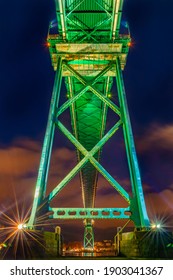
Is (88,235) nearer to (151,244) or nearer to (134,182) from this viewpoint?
(134,182)

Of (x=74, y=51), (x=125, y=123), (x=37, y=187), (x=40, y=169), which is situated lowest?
(x=37, y=187)

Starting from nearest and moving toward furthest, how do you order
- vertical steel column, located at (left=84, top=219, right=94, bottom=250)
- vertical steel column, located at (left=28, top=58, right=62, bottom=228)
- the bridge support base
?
1. the bridge support base
2. vertical steel column, located at (left=28, top=58, right=62, bottom=228)
3. vertical steel column, located at (left=84, top=219, right=94, bottom=250)

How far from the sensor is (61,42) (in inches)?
477

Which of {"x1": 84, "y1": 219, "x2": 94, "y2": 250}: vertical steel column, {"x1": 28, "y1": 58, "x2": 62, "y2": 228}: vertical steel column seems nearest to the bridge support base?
{"x1": 28, "y1": 58, "x2": 62, "y2": 228}: vertical steel column

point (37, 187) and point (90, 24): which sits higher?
point (90, 24)

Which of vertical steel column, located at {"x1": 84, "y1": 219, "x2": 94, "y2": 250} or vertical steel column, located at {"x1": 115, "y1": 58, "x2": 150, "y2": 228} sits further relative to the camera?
vertical steel column, located at {"x1": 84, "y1": 219, "x2": 94, "y2": 250}

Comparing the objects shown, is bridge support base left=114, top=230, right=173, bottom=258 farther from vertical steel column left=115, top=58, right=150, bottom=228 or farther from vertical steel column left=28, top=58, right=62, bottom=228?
vertical steel column left=28, top=58, right=62, bottom=228

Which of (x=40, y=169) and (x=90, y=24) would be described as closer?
(x=40, y=169)

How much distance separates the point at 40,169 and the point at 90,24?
612cm

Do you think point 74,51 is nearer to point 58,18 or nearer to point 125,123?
point 58,18
